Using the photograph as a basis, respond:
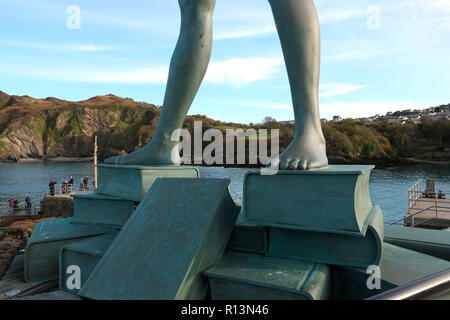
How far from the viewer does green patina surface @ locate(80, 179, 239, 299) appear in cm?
184

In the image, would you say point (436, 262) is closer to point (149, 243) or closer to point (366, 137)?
point (149, 243)

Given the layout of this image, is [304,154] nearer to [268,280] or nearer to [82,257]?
[268,280]

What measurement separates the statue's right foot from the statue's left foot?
149 centimetres

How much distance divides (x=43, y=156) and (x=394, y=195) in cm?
13192

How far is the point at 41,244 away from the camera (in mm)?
2990

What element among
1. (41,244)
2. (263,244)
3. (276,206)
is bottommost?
(41,244)

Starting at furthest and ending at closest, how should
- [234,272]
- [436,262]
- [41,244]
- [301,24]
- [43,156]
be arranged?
1. [43,156]
2. [41,244]
3. [301,24]
4. [436,262]
5. [234,272]

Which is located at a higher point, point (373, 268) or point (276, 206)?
point (276, 206)

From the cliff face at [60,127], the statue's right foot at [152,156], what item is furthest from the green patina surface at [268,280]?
the cliff face at [60,127]

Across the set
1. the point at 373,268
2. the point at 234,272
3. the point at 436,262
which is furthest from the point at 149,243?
the point at 436,262

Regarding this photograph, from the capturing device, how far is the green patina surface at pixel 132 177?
2910 millimetres

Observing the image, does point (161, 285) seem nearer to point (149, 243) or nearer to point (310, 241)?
point (149, 243)

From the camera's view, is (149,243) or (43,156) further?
(43,156)

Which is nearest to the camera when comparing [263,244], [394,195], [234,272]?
[234,272]
